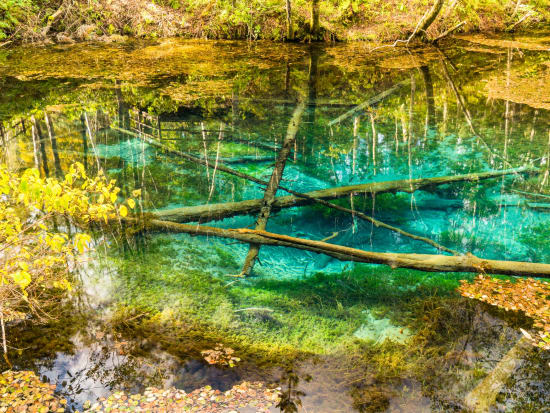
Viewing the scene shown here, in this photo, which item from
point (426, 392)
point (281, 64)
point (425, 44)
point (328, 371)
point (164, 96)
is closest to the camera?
point (426, 392)

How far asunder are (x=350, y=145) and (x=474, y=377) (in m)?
4.95

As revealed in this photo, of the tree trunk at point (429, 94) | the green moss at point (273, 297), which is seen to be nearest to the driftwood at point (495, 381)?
the green moss at point (273, 297)

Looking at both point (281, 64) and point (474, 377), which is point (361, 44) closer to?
point (281, 64)

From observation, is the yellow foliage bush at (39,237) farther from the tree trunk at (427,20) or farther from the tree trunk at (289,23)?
the tree trunk at (427,20)

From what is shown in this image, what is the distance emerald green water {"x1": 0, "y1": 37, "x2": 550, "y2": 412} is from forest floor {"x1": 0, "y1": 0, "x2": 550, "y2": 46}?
12.7 ft

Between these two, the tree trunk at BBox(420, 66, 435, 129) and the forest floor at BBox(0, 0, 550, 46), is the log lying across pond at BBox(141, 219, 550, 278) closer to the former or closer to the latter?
the tree trunk at BBox(420, 66, 435, 129)

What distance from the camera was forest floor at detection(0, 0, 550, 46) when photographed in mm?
14539

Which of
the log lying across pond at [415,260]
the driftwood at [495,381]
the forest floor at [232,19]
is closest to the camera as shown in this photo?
the driftwood at [495,381]

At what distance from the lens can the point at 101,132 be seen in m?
7.81

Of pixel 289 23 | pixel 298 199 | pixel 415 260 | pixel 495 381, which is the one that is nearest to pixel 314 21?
pixel 289 23

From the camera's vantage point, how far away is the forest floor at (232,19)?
47.7 ft

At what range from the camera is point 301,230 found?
525 centimetres

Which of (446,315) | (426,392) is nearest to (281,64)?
(446,315)

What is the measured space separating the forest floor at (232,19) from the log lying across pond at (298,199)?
35.4 ft
